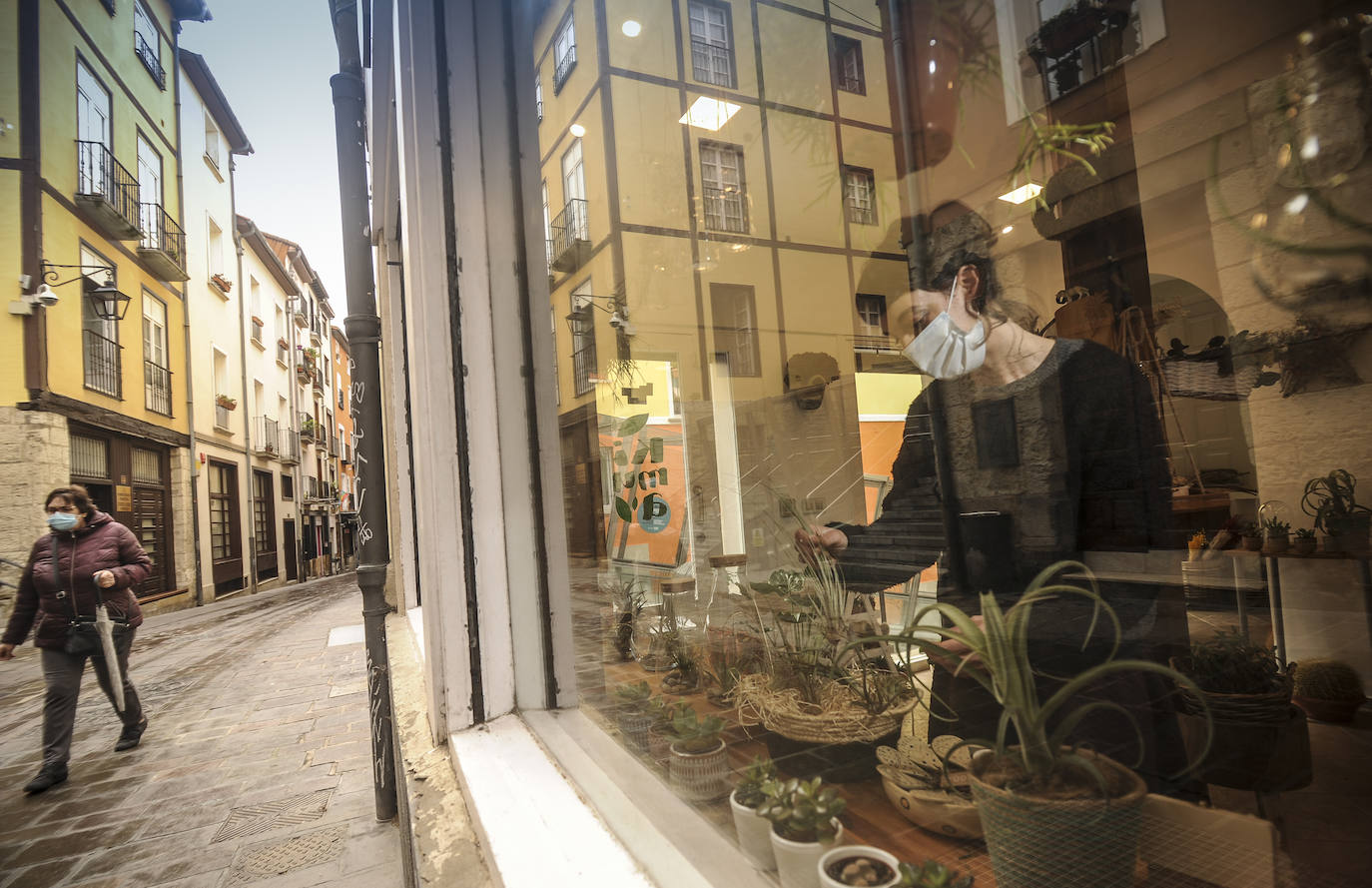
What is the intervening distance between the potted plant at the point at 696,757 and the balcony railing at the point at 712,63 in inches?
41.5

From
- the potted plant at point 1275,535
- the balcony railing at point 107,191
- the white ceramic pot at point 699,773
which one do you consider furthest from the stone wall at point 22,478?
the potted plant at point 1275,535

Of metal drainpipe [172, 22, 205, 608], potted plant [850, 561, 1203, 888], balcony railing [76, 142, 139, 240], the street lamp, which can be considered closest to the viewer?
potted plant [850, 561, 1203, 888]

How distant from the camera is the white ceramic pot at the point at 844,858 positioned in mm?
532

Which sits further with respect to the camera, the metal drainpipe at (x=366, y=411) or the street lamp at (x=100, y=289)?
the street lamp at (x=100, y=289)

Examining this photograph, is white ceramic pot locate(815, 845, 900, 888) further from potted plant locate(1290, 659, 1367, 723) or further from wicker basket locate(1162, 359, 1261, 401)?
wicker basket locate(1162, 359, 1261, 401)

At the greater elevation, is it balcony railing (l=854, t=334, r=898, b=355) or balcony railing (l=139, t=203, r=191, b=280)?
balcony railing (l=139, t=203, r=191, b=280)

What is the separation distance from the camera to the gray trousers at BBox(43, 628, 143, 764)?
353cm

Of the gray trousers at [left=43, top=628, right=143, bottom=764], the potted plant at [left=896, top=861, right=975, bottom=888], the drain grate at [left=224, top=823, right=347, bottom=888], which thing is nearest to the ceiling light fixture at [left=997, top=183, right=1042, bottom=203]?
the potted plant at [left=896, top=861, right=975, bottom=888]

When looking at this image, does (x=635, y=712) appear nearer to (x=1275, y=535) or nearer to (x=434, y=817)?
(x=434, y=817)

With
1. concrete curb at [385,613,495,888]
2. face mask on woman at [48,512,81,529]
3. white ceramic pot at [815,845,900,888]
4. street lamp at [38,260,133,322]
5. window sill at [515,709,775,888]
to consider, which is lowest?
concrete curb at [385,613,495,888]

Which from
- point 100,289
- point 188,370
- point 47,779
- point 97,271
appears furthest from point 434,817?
point 188,370

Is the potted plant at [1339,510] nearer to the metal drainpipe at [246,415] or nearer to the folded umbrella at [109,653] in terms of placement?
the folded umbrella at [109,653]

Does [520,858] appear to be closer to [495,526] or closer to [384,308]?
[495,526]

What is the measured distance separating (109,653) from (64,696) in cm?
35
